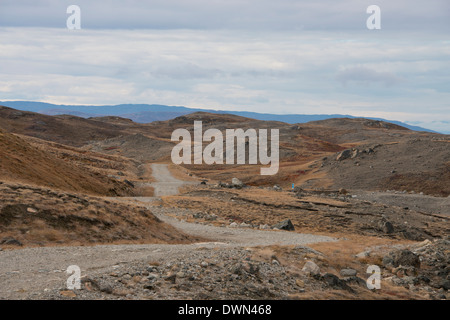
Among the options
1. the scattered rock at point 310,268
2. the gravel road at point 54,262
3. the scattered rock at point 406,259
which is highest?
the gravel road at point 54,262

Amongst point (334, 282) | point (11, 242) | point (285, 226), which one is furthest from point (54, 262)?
point (285, 226)

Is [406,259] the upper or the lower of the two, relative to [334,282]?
lower

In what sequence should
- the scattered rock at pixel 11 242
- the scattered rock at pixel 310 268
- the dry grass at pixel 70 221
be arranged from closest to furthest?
1. the scattered rock at pixel 310 268
2. the scattered rock at pixel 11 242
3. the dry grass at pixel 70 221

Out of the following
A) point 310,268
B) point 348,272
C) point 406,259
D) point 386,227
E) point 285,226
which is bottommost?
point 386,227

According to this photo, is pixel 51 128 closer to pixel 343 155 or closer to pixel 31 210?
pixel 343 155

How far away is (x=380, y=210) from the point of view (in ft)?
127

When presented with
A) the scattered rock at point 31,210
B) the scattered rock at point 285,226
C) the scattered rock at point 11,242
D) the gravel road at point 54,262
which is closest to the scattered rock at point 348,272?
the gravel road at point 54,262

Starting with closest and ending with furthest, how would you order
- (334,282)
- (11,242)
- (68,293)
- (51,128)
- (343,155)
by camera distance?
(68,293) < (334,282) < (11,242) < (343,155) < (51,128)

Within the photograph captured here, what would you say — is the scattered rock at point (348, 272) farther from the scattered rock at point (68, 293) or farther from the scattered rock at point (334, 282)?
the scattered rock at point (68, 293)

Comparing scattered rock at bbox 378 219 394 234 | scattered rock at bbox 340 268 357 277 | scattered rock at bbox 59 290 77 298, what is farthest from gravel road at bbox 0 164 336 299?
scattered rock at bbox 378 219 394 234

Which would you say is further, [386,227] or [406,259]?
[386,227]

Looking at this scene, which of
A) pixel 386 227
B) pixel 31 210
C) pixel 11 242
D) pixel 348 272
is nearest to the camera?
pixel 11 242

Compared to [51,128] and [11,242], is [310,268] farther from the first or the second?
[51,128]

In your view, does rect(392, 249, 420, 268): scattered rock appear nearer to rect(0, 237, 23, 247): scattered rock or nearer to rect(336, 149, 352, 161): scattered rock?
rect(0, 237, 23, 247): scattered rock
